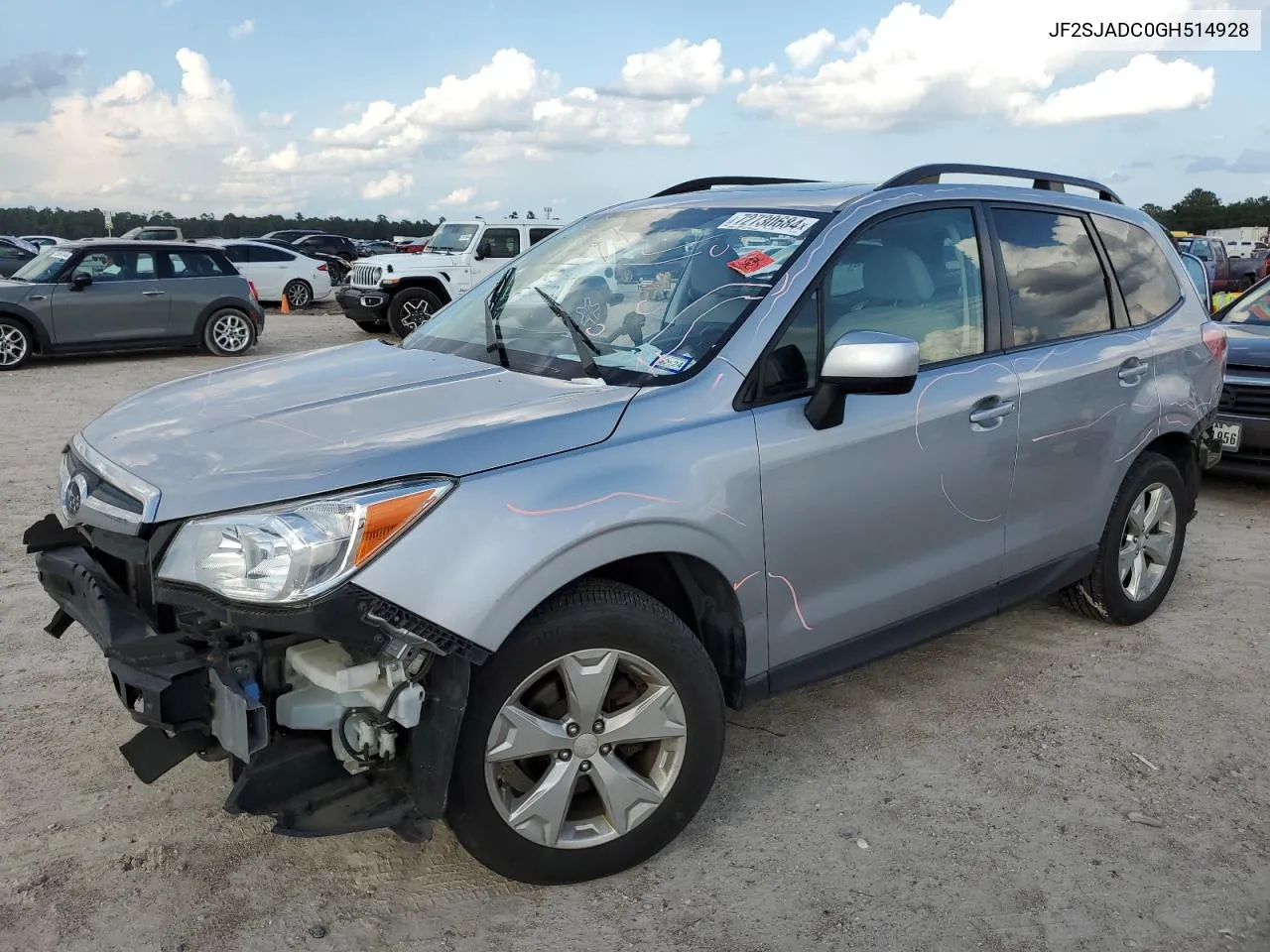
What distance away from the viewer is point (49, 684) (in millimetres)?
4039

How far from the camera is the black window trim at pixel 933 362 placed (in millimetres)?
3049

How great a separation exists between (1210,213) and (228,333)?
89.5 metres

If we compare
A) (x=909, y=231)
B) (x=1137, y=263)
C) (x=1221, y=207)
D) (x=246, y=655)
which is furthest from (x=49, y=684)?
(x=1221, y=207)

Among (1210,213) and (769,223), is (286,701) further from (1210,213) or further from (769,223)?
(1210,213)

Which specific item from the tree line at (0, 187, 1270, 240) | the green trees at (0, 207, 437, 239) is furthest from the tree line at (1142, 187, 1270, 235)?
the green trees at (0, 207, 437, 239)

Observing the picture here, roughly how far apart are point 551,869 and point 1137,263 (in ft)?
11.8

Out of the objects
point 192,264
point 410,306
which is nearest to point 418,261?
point 410,306

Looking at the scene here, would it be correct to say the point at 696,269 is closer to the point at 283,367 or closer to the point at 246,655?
the point at 283,367

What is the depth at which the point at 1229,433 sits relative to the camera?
679 cm

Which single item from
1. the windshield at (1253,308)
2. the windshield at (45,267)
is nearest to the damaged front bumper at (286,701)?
the windshield at (1253,308)

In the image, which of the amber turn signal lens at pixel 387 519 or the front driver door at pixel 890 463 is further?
the front driver door at pixel 890 463

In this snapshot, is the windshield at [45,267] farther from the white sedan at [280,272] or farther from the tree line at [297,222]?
the tree line at [297,222]

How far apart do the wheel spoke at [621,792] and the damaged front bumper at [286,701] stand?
466mm

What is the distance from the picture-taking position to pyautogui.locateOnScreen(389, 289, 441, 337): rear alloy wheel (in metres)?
15.6
